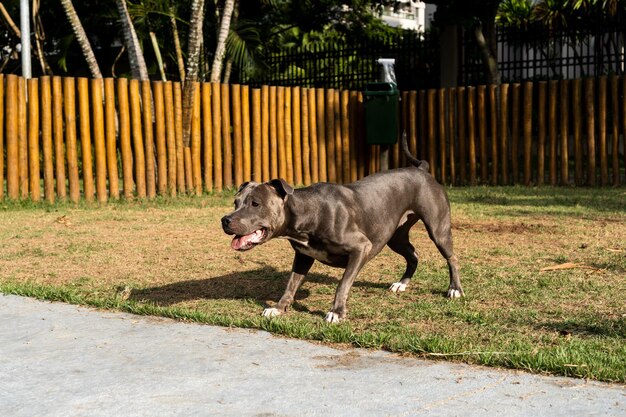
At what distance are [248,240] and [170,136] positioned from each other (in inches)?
325

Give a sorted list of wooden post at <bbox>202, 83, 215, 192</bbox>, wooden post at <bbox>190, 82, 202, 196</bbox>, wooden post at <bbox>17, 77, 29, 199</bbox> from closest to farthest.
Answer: wooden post at <bbox>17, 77, 29, 199</bbox>
wooden post at <bbox>190, 82, 202, 196</bbox>
wooden post at <bbox>202, 83, 215, 192</bbox>

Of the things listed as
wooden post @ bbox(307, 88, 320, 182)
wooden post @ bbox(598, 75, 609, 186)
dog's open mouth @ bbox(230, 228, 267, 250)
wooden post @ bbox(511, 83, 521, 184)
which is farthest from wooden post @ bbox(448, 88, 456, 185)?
dog's open mouth @ bbox(230, 228, 267, 250)

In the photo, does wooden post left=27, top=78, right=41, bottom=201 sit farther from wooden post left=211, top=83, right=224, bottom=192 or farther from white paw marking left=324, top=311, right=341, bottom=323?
white paw marking left=324, top=311, right=341, bottom=323

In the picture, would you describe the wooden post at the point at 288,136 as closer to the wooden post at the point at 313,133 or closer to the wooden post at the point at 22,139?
the wooden post at the point at 313,133

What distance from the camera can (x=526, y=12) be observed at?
86.6ft

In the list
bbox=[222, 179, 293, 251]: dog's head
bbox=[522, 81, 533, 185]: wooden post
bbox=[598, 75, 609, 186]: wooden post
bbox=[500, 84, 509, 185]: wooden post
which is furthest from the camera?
bbox=[500, 84, 509, 185]: wooden post

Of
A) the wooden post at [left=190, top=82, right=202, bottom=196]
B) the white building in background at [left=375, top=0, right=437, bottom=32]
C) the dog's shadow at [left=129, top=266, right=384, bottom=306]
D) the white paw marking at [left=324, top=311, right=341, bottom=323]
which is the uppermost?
the white building in background at [left=375, top=0, right=437, bottom=32]

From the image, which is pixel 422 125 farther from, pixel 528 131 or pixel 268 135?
pixel 268 135

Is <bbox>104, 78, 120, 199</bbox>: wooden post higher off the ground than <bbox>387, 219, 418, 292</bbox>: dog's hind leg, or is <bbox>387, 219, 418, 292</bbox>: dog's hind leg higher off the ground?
<bbox>104, 78, 120, 199</bbox>: wooden post

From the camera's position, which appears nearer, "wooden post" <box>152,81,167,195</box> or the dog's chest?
the dog's chest

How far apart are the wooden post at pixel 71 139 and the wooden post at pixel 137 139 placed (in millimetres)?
899

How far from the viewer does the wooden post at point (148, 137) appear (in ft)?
43.8

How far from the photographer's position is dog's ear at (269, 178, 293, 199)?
18.9ft

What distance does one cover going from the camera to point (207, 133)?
46.2ft
